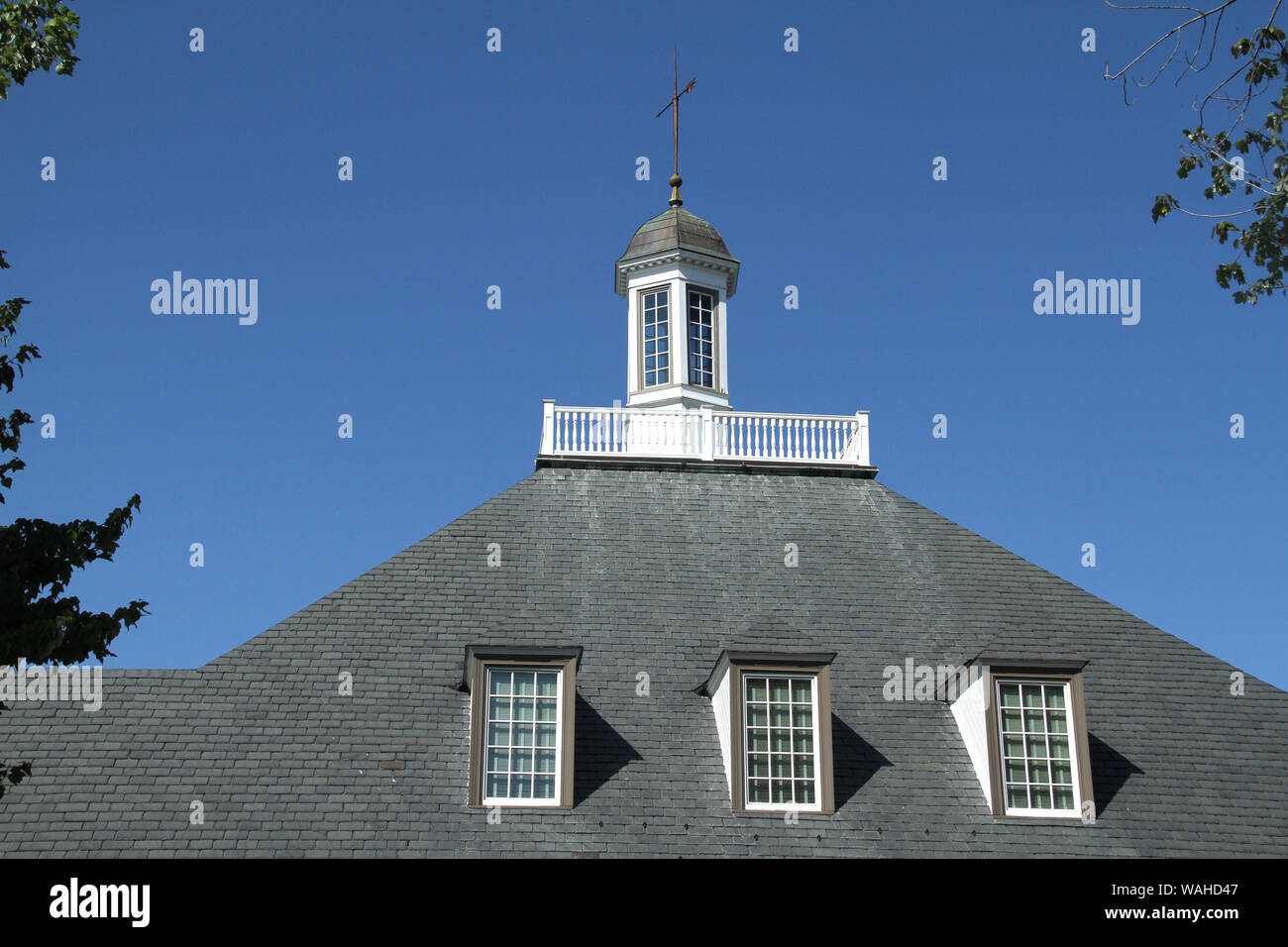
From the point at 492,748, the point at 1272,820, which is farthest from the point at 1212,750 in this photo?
the point at 492,748

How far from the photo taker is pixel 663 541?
23.3 metres

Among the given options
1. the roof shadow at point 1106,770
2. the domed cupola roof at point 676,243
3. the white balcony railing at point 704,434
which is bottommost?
the roof shadow at point 1106,770

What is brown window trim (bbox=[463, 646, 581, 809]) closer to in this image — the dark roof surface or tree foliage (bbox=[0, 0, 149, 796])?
tree foliage (bbox=[0, 0, 149, 796])

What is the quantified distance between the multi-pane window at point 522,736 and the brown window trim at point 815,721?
7.73 feet

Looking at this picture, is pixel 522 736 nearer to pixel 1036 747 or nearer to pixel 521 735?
pixel 521 735

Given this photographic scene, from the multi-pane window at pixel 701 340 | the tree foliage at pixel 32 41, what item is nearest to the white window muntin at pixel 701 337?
the multi-pane window at pixel 701 340

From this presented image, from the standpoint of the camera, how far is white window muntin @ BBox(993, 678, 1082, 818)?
1914cm

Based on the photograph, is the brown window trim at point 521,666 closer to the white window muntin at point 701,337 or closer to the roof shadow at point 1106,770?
the roof shadow at point 1106,770

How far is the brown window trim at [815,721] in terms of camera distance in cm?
1873

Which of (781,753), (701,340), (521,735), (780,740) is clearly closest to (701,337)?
(701,340)

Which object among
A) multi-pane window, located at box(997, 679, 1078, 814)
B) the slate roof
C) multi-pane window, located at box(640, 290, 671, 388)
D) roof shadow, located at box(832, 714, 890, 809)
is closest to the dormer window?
multi-pane window, located at box(997, 679, 1078, 814)

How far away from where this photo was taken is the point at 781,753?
19109 mm

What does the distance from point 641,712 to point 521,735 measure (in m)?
1.88
